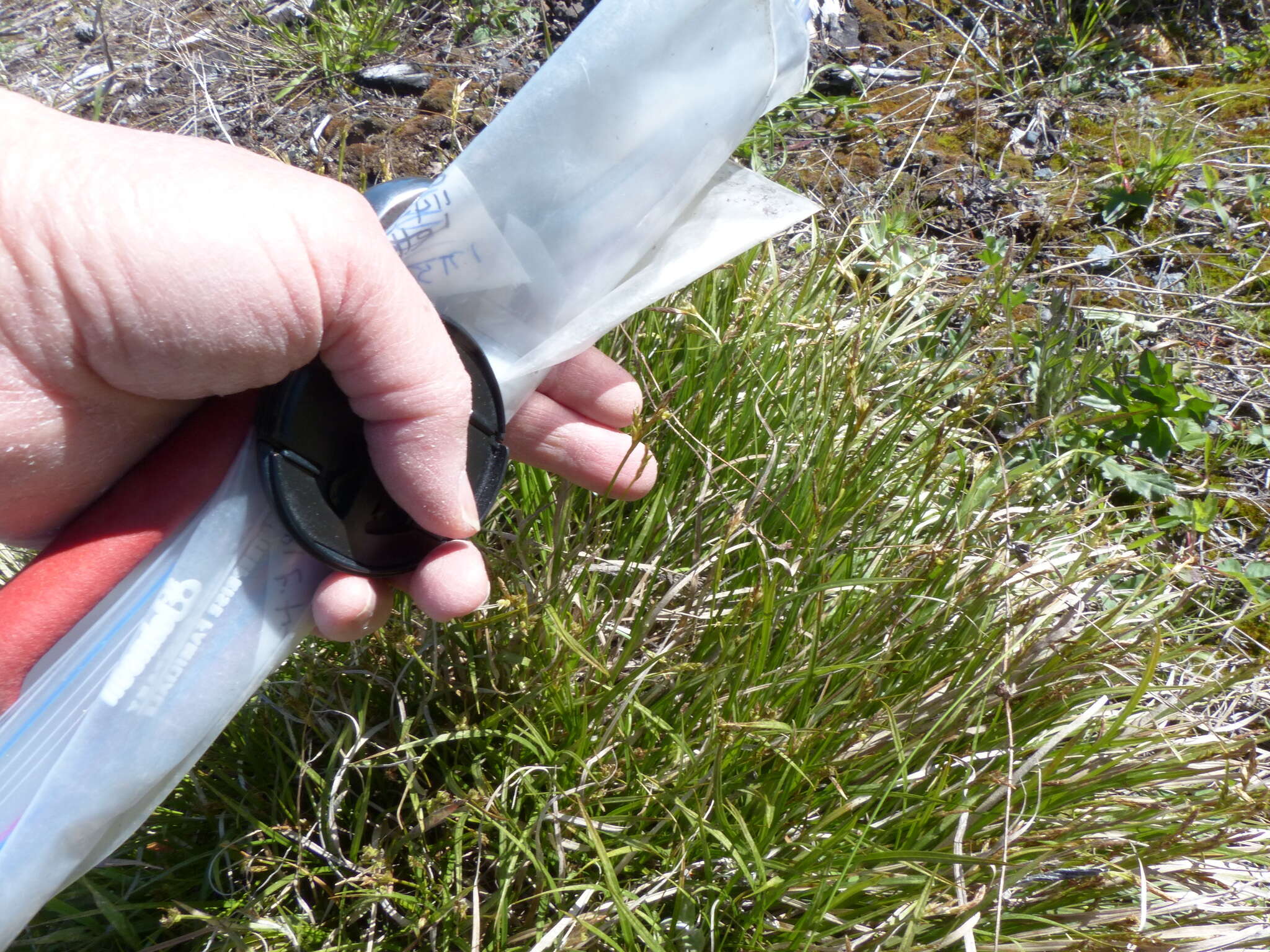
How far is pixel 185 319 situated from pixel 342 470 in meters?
0.23

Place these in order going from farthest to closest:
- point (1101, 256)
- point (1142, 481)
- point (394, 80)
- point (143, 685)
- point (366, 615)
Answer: point (394, 80) → point (1101, 256) → point (1142, 481) → point (366, 615) → point (143, 685)

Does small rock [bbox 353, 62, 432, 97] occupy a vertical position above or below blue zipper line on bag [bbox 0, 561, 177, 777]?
above

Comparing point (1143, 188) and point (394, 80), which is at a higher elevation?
point (394, 80)

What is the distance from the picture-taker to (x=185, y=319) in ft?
3.17

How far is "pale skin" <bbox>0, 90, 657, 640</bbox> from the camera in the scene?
94 centimetres

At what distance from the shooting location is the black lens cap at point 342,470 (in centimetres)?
102

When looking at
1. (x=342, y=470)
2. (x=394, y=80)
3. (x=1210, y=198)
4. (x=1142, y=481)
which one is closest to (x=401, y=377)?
(x=342, y=470)

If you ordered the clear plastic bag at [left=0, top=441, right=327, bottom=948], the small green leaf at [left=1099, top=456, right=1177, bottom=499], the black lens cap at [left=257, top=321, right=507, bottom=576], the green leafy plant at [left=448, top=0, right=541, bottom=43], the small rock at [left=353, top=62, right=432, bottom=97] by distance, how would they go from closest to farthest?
1. the clear plastic bag at [left=0, top=441, right=327, bottom=948]
2. the black lens cap at [left=257, top=321, right=507, bottom=576]
3. the small green leaf at [left=1099, top=456, right=1177, bottom=499]
4. the small rock at [left=353, top=62, right=432, bottom=97]
5. the green leafy plant at [left=448, top=0, right=541, bottom=43]

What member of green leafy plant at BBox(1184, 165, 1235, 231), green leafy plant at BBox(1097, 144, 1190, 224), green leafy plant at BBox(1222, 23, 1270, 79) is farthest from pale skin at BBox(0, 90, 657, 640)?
green leafy plant at BBox(1222, 23, 1270, 79)

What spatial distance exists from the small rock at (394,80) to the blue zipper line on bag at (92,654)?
5.79 feet

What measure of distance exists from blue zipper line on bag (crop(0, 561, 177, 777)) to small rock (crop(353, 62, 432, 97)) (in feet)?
5.79

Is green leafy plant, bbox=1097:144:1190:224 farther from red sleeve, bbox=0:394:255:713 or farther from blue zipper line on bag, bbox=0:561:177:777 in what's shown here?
blue zipper line on bag, bbox=0:561:177:777

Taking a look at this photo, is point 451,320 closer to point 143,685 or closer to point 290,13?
point 143,685

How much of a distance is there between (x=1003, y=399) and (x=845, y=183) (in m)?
0.66
